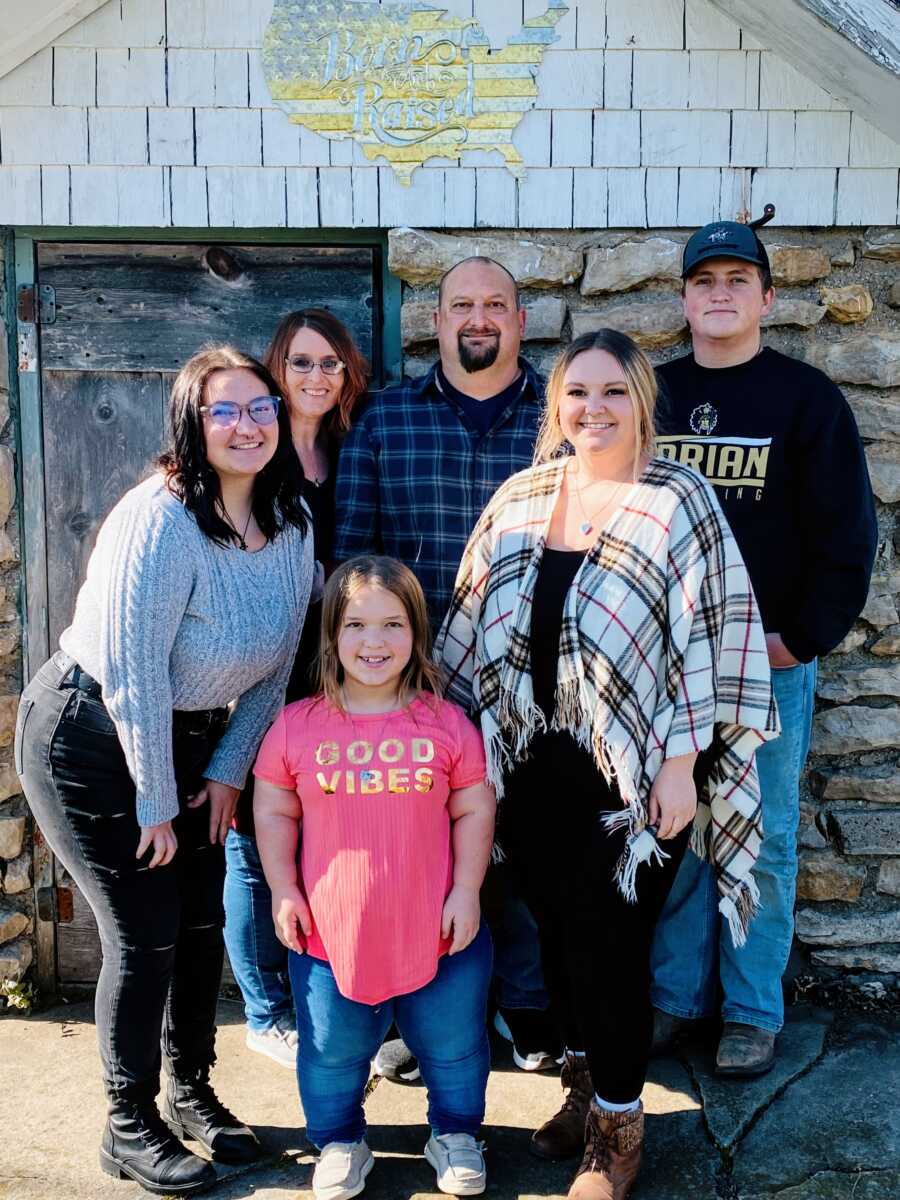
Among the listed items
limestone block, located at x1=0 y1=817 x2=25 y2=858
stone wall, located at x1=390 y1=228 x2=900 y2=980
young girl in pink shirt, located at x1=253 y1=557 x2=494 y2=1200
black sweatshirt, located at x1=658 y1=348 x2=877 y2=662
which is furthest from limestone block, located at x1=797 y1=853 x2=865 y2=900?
limestone block, located at x1=0 y1=817 x2=25 y2=858

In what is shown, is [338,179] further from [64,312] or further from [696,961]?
[696,961]

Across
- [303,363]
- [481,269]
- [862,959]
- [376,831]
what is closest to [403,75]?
[481,269]

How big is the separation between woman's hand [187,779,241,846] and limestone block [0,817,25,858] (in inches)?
46.5

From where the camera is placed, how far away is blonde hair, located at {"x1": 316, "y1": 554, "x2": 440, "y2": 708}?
247 cm

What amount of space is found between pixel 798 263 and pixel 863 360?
344 mm

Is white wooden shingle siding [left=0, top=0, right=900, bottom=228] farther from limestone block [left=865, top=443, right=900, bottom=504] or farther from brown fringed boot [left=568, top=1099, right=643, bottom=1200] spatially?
brown fringed boot [left=568, top=1099, right=643, bottom=1200]

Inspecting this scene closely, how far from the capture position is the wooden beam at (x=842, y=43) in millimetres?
2846

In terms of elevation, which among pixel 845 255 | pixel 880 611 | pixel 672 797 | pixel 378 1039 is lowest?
pixel 378 1039

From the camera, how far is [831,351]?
332 cm

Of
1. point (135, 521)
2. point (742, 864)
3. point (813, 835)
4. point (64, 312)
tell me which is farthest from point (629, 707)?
point (64, 312)

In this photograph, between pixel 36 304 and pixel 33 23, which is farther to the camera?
pixel 36 304

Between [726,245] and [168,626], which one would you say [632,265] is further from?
[168,626]

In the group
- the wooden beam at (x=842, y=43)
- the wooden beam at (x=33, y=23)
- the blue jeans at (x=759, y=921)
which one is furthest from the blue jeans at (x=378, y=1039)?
the wooden beam at (x=33, y=23)

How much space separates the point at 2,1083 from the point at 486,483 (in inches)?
82.6
